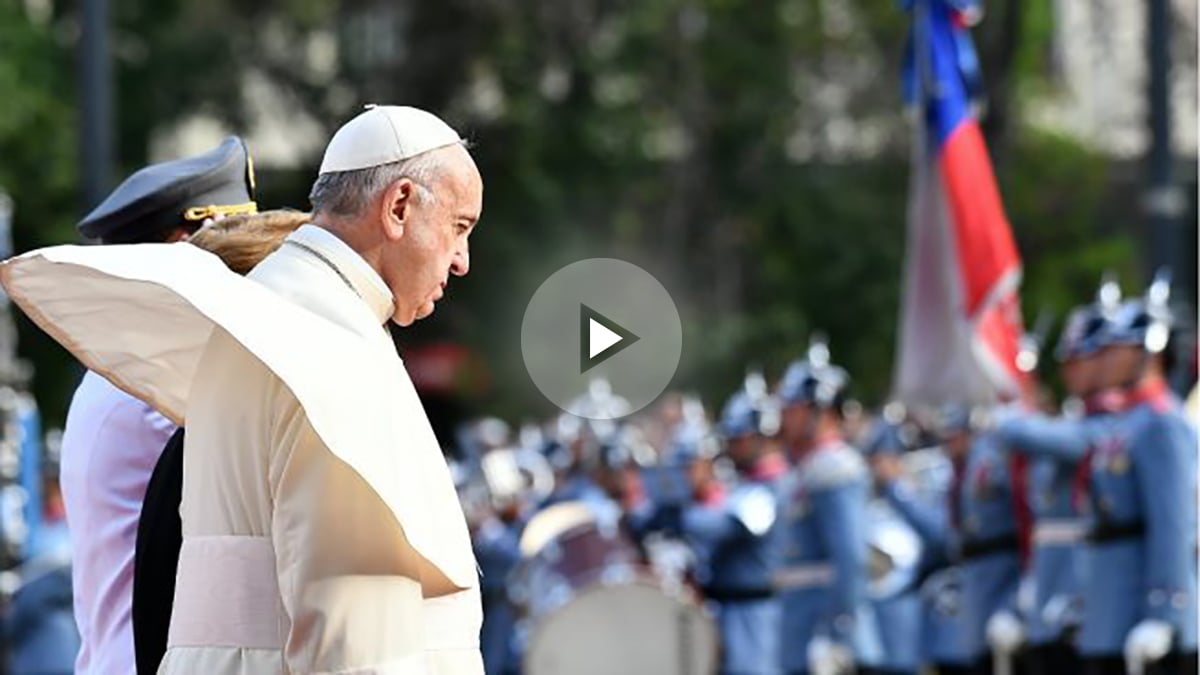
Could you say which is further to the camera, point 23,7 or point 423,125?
point 23,7

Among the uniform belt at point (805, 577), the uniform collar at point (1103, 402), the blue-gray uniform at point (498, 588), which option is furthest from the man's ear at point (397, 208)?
the blue-gray uniform at point (498, 588)

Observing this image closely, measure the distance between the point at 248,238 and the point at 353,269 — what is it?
0.56 m

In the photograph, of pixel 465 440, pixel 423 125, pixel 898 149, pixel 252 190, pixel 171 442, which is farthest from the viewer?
pixel 898 149

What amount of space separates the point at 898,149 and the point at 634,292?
440cm

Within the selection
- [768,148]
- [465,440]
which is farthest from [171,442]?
[768,148]

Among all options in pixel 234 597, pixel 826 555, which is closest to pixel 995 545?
pixel 826 555

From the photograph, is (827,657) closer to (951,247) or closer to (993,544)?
(993,544)

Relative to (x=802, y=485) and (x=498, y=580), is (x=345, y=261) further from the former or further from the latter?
(x=498, y=580)

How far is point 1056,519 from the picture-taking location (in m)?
12.3

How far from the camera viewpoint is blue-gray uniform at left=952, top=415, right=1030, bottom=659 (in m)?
13.8

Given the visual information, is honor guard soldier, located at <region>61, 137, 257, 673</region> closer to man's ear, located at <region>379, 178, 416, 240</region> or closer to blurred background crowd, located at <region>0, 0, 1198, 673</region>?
man's ear, located at <region>379, 178, 416, 240</region>

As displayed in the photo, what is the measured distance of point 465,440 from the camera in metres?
22.7

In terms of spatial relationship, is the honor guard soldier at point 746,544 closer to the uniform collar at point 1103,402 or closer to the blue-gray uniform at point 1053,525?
the blue-gray uniform at point 1053,525
